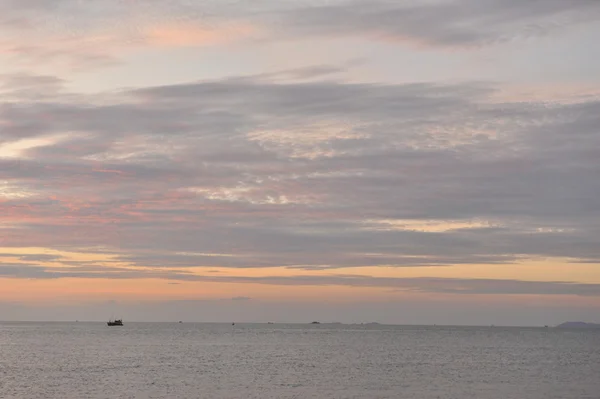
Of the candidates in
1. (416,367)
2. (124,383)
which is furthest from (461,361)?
(124,383)

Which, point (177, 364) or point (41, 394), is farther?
point (177, 364)

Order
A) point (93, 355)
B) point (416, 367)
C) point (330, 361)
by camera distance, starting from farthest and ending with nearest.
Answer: point (93, 355), point (330, 361), point (416, 367)

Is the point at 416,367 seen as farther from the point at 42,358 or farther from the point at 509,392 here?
the point at 42,358

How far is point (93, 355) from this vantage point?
174125 millimetres

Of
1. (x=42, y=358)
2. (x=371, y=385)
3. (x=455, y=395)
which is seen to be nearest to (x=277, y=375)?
(x=371, y=385)

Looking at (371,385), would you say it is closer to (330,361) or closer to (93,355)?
(330,361)

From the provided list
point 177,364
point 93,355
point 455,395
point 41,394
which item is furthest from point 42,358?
point 455,395

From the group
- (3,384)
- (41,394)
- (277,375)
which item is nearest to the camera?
(41,394)

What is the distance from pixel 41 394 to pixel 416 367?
69.3m

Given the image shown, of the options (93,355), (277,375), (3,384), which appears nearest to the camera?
(3,384)

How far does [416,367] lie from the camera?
139875 mm

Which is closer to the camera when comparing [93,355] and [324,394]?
[324,394]

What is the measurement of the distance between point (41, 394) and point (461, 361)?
90787mm

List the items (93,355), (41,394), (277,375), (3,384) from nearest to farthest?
(41,394) → (3,384) → (277,375) → (93,355)
